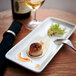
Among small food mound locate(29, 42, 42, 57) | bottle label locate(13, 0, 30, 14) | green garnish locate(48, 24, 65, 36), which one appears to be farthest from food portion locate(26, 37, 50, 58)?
bottle label locate(13, 0, 30, 14)

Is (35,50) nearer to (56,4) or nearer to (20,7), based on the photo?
(20,7)

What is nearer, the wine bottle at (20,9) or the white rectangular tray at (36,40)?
the white rectangular tray at (36,40)

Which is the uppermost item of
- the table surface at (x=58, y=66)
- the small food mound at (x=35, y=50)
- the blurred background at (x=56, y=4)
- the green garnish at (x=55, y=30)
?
the small food mound at (x=35, y=50)

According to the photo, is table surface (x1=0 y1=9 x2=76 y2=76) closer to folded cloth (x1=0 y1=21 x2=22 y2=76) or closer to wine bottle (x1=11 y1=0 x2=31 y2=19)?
folded cloth (x1=0 y1=21 x2=22 y2=76)

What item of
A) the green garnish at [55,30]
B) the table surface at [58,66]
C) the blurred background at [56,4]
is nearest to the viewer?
the table surface at [58,66]

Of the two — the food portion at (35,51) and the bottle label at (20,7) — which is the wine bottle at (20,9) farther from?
the food portion at (35,51)

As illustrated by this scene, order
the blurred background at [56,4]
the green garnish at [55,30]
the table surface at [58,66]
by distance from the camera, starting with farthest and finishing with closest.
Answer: the blurred background at [56,4] < the green garnish at [55,30] < the table surface at [58,66]

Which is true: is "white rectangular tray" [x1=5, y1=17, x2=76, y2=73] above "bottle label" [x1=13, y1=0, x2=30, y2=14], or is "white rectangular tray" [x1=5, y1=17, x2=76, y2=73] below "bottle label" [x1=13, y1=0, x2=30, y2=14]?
below

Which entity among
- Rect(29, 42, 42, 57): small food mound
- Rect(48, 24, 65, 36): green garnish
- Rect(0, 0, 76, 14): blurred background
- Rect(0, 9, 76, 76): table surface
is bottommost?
Rect(0, 0, 76, 14): blurred background

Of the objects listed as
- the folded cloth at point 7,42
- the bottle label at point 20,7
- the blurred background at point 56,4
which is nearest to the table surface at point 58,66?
the folded cloth at point 7,42

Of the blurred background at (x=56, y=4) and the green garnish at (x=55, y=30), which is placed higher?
the green garnish at (x=55, y=30)
